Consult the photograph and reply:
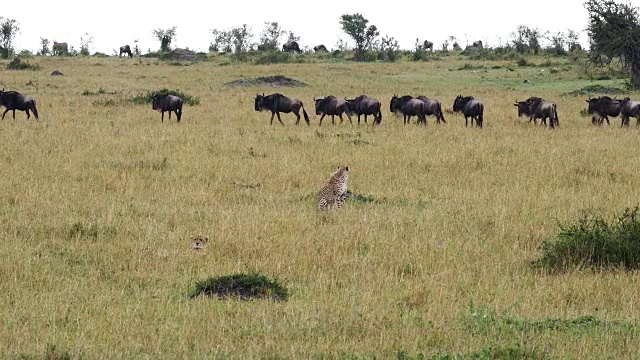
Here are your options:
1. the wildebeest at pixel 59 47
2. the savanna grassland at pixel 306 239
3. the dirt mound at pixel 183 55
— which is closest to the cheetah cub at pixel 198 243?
the savanna grassland at pixel 306 239

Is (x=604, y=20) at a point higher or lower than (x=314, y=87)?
higher

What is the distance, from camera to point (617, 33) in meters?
42.8

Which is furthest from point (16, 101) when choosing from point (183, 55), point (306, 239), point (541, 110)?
point (183, 55)

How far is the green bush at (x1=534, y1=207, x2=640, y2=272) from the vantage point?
9234 mm

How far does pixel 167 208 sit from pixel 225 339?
6153mm

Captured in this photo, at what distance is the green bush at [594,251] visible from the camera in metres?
9.23

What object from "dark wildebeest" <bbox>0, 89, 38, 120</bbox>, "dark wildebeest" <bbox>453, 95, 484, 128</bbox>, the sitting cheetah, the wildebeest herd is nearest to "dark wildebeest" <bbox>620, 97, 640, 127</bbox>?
the wildebeest herd

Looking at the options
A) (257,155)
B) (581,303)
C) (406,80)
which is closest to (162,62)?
(406,80)

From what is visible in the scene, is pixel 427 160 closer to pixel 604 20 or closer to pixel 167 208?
pixel 167 208

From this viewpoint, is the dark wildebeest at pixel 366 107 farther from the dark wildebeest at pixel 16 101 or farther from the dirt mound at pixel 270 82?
the dirt mound at pixel 270 82

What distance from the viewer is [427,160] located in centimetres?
1739

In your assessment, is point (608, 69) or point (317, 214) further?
point (608, 69)

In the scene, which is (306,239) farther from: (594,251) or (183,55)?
(183,55)

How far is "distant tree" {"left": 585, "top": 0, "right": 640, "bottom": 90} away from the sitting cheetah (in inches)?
1250
